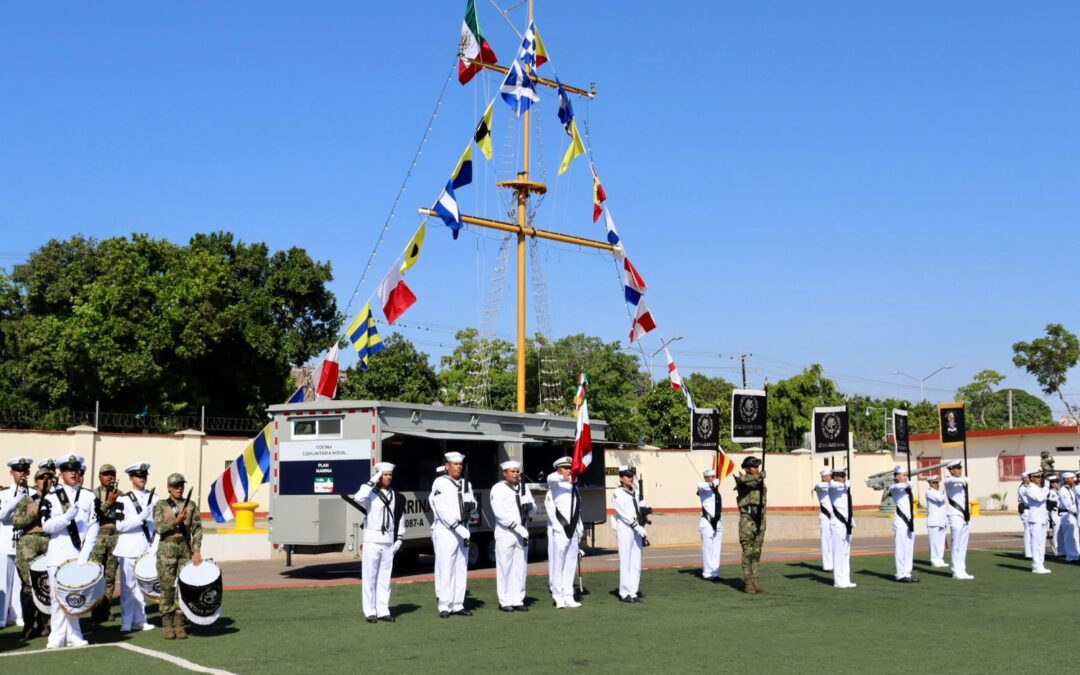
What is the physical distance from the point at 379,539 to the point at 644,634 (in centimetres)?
287

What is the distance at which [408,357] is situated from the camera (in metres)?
55.5

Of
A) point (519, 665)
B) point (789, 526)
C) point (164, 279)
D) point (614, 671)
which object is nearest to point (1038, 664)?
point (614, 671)

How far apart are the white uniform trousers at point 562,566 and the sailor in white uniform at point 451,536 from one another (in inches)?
43.1

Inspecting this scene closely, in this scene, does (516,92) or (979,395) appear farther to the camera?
(979,395)

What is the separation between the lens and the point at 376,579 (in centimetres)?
1135

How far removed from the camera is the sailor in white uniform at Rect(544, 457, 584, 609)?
12.6 metres

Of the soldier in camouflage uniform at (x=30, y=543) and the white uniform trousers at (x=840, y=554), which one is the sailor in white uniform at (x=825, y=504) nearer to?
the white uniform trousers at (x=840, y=554)

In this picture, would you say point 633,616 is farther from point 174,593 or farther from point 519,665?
point 174,593

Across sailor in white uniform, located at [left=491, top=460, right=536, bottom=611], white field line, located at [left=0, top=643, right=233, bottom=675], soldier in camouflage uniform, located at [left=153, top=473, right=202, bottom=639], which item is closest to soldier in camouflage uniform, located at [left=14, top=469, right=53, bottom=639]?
white field line, located at [left=0, top=643, right=233, bottom=675]

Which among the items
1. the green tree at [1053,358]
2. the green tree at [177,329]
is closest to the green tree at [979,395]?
the green tree at [1053,358]

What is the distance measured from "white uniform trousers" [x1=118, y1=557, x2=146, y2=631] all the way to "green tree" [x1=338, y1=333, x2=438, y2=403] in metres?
42.4

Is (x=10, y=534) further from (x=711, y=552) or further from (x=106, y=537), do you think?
(x=711, y=552)

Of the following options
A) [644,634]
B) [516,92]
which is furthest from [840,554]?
[516,92]

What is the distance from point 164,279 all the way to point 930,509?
30.7 meters
